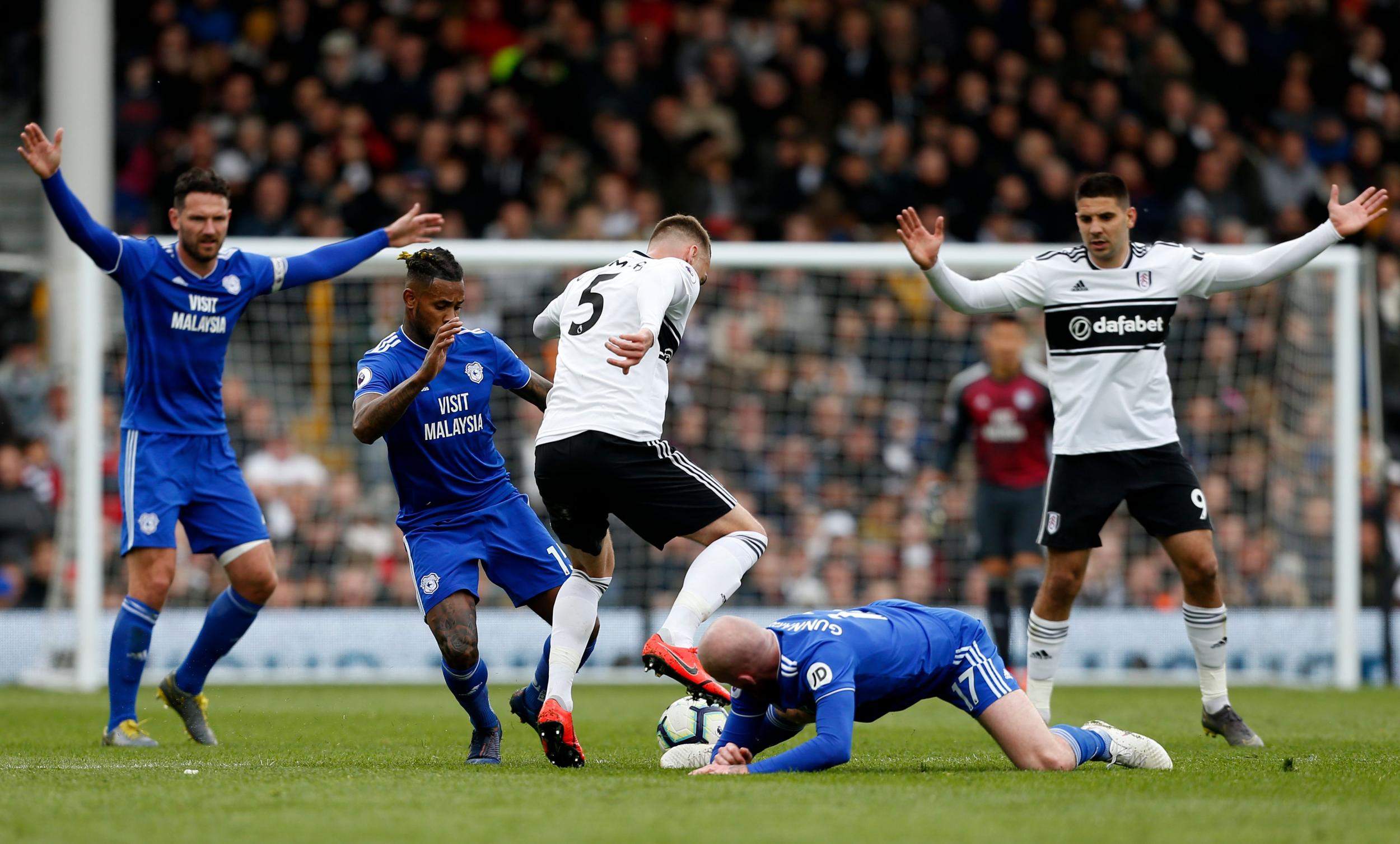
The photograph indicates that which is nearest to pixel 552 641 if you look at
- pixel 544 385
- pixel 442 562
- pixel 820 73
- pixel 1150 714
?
pixel 442 562

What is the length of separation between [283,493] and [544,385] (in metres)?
6.54

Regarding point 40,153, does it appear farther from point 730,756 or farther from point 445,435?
point 730,756

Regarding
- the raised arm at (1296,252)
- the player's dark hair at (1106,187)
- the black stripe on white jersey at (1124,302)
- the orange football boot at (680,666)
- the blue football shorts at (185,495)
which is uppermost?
the player's dark hair at (1106,187)

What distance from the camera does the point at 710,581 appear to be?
19.7ft

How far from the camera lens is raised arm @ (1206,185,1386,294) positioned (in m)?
6.95

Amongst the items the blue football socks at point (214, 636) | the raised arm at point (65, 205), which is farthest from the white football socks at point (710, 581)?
the raised arm at point (65, 205)

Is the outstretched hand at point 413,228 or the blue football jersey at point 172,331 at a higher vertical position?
the outstretched hand at point 413,228

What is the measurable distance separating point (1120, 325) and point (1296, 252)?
789 mm

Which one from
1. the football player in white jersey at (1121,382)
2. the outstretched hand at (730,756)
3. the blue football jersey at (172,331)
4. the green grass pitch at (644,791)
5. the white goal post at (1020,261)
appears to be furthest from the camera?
the white goal post at (1020,261)

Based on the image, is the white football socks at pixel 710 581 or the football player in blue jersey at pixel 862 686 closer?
the football player in blue jersey at pixel 862 686

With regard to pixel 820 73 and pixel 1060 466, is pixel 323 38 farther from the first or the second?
pixel 1060 466

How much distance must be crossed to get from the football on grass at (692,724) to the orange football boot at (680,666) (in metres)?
0.44

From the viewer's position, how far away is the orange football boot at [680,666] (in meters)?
5.63

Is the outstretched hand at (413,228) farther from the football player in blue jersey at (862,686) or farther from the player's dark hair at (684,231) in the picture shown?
the football player in blue jersey at (862,686)
